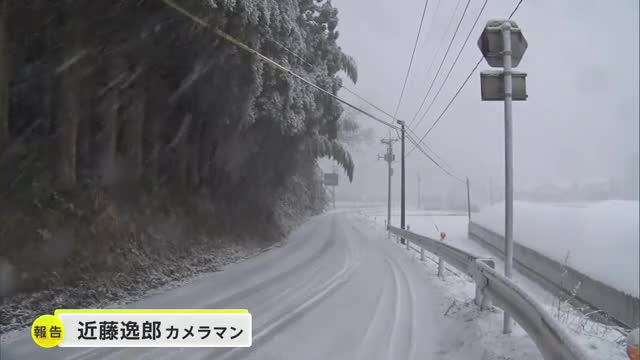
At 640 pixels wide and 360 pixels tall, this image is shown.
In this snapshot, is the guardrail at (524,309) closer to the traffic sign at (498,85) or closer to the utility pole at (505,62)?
the utility pole at (505,62)

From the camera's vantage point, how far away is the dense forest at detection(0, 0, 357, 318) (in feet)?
25.9

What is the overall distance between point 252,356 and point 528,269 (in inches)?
683

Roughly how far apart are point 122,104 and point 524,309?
30.0 feet

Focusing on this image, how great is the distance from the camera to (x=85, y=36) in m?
8.26

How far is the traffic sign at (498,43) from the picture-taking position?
18.7ft

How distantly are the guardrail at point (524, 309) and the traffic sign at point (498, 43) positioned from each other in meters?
2.60

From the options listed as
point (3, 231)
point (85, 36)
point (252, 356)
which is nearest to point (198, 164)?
point (85, 36)

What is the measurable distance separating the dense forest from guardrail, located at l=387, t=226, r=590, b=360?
5.55 m

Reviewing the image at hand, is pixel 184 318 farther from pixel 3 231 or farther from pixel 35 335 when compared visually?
pixel 3 231

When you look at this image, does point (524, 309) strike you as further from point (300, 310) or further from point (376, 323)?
point (300, 310)

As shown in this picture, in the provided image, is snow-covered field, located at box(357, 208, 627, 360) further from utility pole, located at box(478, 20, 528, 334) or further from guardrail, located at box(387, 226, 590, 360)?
utility pole, located at box(478, 20, 528, 334)

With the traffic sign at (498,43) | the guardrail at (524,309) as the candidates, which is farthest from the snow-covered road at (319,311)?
the traffic sign at (498,43)

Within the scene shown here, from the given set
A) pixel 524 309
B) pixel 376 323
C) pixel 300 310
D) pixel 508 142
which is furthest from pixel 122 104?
pixel 524 309
